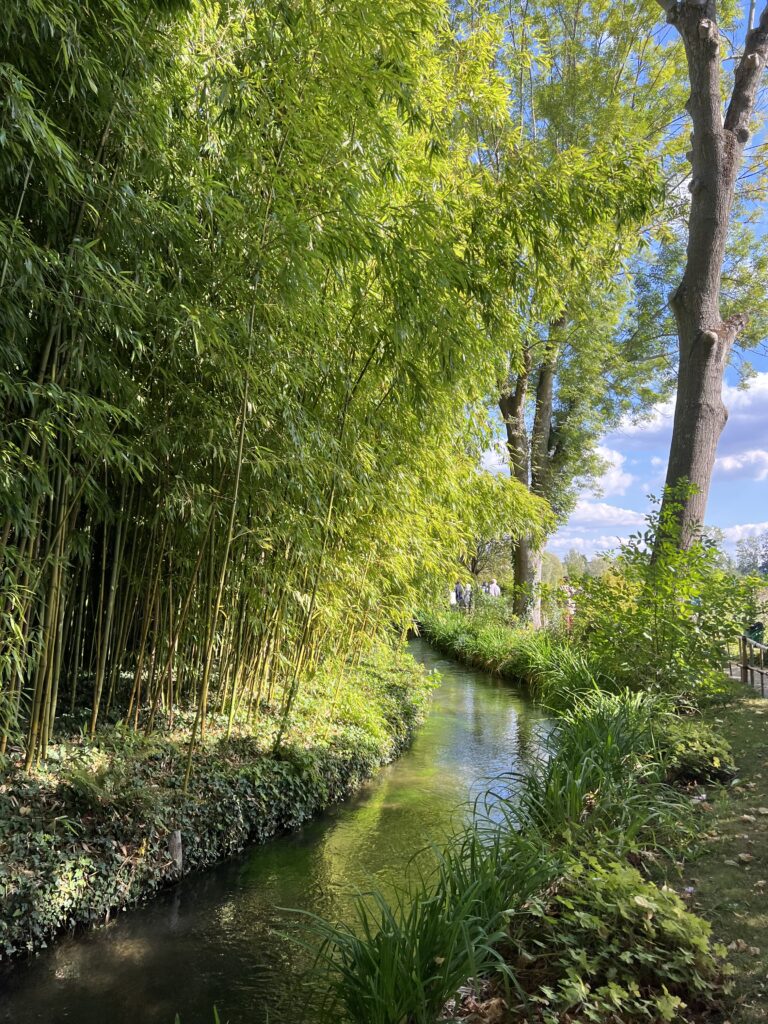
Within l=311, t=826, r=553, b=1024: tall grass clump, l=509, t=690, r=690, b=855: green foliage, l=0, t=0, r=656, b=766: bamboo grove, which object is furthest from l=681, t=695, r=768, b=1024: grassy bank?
l=0, t=0, r=656, b=766: bamboo grove

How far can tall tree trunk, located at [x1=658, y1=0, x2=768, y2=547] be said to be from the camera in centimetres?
525

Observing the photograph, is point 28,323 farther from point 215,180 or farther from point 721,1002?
point 721,1002

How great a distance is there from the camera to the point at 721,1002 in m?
1.92

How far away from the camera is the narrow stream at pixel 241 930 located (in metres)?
2.52

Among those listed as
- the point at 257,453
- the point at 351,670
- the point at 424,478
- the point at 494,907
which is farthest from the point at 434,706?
the point at 494,907

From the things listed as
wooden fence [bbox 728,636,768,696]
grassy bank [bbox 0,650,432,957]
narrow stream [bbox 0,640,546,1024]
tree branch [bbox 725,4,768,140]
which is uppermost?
tree branch [bbox 725,4,768,140]

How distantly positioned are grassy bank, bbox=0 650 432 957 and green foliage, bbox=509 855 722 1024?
1.98m

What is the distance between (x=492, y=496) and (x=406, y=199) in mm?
3408

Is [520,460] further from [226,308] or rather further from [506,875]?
[506,875]

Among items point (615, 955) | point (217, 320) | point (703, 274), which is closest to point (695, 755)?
point (615, 955)

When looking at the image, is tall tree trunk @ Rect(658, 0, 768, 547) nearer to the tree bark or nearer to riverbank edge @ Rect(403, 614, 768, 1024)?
riverbank edge @ Rect(403, 614, 768, 1024)

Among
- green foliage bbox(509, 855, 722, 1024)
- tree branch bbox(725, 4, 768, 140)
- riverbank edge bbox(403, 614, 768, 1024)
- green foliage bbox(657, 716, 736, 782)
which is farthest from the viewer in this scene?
tree branch bbox(725, 4, 768, 140)

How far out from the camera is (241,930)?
10.1 feet

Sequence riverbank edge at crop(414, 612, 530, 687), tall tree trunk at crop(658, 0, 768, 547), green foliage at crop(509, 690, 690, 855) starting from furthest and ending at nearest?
riverbank edge at crop(414, 612, 530, 687)
tall tree trunk at crop(658, 0, 768, 547)
green foliage at crop(509, 690, 690, 855)
